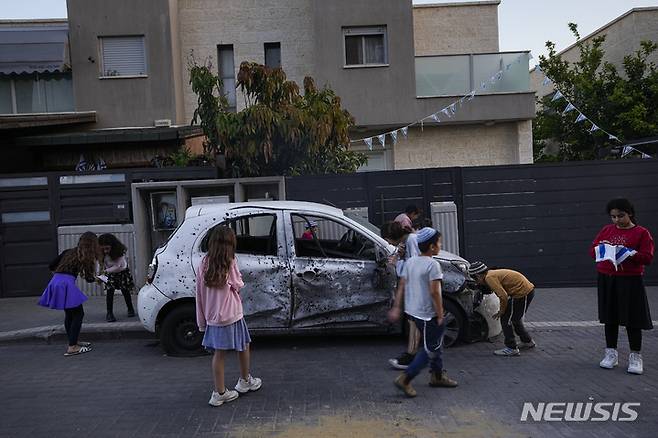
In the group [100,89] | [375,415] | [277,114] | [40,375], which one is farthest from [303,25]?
[375,415]

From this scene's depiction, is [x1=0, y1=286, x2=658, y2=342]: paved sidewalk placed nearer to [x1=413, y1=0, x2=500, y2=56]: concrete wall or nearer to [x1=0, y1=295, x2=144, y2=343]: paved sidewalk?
[x1=0, y1=295, x2=144, y2=343]: paved sidewalk

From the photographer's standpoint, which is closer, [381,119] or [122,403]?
[122,403]

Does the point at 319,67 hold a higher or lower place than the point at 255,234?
higher

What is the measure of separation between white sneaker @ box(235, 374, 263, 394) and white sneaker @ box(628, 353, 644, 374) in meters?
3.79

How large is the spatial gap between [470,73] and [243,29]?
252 inches

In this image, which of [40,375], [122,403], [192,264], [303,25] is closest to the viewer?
[122,403]

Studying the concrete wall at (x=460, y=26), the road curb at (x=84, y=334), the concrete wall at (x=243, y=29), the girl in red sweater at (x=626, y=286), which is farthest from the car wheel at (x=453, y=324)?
the concrete wall at (x=460, y=26)

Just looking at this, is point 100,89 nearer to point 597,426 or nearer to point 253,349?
point 253,349

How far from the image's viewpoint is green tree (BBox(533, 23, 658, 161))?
640 inches

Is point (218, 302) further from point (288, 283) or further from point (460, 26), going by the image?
point (460, 26)

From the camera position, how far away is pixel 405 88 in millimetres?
15984

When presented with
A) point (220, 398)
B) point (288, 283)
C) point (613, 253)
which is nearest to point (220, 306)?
point (220, 398)

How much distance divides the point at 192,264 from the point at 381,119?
993cm

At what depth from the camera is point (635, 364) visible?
608 cm
